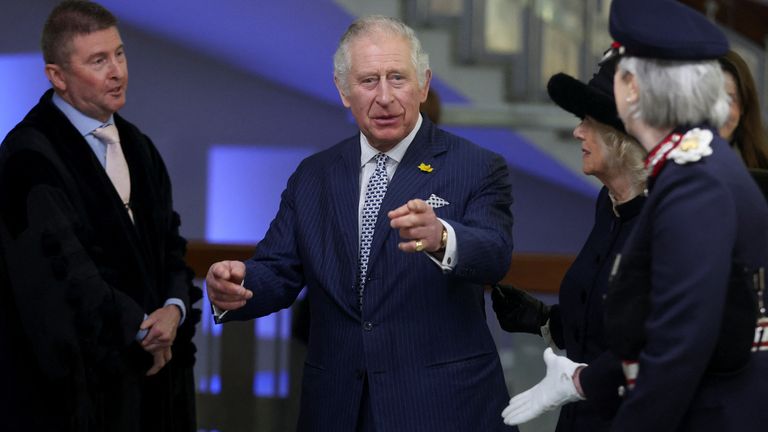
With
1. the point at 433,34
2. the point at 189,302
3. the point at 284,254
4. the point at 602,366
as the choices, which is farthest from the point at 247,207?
the point at 602,366

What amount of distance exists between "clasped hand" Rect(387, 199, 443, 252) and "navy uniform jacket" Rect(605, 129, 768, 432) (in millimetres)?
409

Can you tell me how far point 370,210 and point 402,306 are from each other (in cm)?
21

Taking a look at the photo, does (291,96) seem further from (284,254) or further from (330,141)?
(284,254)

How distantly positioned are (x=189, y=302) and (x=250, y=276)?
671 millimetres

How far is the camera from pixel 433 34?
20.4 feet

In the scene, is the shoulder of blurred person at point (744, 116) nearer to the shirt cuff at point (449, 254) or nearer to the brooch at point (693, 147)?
the shirt cuff at point (449, 254)

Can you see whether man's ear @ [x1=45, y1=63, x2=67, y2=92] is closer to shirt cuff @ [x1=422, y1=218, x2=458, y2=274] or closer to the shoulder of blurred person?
shirt cuff @ [x1=422, y1=218, x2=458, y2=274]

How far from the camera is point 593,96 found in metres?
2.47

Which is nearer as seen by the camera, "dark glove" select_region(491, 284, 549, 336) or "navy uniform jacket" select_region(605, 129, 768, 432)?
"navy uniform jacket" select_region(605, 129, 768, 432)

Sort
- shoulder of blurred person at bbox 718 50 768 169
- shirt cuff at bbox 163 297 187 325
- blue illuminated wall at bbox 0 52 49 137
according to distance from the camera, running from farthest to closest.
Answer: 1. blue illuminated wall at bbox 0 52 49 137
2. shirt cuff at bbox 163 297 187 325
3. shoulder of blurred person at bbox 718 50 768 169

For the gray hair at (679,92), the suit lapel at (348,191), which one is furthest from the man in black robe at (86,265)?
the gray hair at (679,92)

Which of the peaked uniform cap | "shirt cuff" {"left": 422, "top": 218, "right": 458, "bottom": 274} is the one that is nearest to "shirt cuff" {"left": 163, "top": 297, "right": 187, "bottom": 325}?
"shirt cuff" {"left": 422, "top": 218, "right": 458, "bottom": 274}

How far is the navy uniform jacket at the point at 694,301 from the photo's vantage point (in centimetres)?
188

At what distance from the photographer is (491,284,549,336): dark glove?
9.18ft
